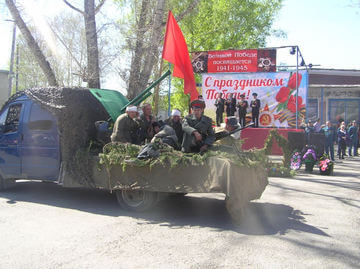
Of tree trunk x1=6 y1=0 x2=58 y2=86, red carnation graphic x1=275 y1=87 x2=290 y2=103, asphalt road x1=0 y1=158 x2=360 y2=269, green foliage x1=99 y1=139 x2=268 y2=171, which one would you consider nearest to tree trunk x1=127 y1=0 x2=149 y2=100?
tree trunk x1=6 y1=0 x2=58 y2=86

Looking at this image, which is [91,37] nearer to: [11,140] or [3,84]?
[11,140]

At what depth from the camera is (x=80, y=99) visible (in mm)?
6867

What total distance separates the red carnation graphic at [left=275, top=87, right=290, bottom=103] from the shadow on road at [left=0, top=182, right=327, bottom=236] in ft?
30.8

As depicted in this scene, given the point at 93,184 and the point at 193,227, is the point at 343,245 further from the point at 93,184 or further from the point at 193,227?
the point at 93,184

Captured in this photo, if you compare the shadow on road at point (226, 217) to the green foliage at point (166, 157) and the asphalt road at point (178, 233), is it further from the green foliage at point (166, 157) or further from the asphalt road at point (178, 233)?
the green foliage at point (166, 157)

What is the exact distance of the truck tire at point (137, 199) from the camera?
6.01 meters

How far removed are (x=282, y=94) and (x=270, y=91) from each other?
0.53 meters

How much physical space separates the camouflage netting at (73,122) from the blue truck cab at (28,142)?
28cm

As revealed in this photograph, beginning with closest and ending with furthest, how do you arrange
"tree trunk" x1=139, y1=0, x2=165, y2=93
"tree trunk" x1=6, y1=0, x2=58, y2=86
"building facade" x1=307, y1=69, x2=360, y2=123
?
"tree trunk" x1=6, y1=0, x2=58, y2=86
"tree trunk" x1=139, y1=0, x2=165, y2=93
"building facade" x1=307, y1=69, x2=360, y2=123

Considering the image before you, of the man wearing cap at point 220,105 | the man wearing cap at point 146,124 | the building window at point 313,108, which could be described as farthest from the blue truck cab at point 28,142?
the building window at point 313,108

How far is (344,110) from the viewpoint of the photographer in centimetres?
2433

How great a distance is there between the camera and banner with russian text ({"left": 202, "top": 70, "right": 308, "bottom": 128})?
1534cm

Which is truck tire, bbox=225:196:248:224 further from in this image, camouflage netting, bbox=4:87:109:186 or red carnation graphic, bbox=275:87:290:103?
red carnation graphic, bbox=275:87:290:103

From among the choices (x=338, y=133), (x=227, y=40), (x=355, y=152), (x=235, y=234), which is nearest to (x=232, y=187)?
(x=235, y=234)
